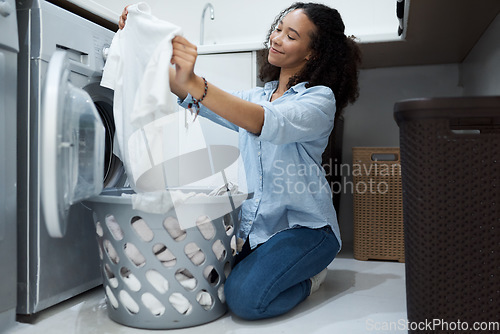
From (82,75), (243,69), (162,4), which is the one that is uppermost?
(162,4)

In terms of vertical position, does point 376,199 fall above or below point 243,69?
below

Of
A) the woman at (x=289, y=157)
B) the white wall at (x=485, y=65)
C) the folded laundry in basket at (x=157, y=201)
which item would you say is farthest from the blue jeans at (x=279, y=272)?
the white wall at (x=485, y=65)

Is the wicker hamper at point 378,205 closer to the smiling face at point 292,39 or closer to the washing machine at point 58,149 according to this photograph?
the smiling face at point 292,39

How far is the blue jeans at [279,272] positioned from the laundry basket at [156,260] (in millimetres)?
98

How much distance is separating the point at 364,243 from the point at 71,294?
1.23 metres

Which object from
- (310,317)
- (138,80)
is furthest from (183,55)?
(310,317)

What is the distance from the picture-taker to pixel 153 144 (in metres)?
1.18

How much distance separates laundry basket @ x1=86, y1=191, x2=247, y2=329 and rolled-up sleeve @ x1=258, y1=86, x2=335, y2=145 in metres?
0.20

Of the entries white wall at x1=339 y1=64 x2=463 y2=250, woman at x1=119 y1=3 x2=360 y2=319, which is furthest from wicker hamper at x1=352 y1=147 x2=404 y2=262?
woman at x1=119 y1=3 x2=360 y2=319

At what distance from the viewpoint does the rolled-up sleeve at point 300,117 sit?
1.14 m

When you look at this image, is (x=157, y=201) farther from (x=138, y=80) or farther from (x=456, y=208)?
(x=456, y=208)

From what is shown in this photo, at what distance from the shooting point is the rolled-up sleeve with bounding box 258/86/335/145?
1.14m

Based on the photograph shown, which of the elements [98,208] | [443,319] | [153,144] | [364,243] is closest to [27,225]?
[98,208]

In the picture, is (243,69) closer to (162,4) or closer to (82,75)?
(82,75)
